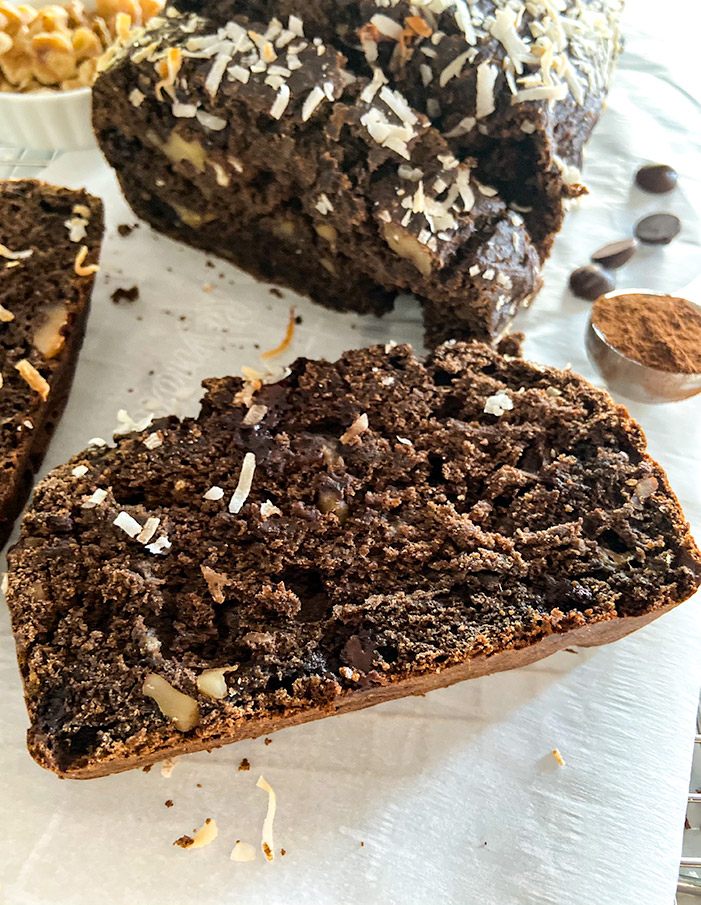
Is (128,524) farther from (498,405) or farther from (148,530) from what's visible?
(498,405)

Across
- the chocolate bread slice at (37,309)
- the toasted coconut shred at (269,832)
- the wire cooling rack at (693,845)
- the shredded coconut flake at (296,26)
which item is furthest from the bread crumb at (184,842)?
the shredded coconut flake at (296,26)

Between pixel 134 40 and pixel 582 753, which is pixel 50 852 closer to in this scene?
pixel 582 753

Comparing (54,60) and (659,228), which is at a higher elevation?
(54,60)

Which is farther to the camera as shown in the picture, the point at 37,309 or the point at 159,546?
the point at 37,309

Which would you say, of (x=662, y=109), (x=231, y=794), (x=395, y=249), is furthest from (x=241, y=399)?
(x=662, y=109)

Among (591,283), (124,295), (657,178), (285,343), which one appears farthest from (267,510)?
(657,178)

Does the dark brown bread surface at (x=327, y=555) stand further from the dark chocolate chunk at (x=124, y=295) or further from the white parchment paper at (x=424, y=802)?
the dark chocolate chunk at (x=124, y=295)
